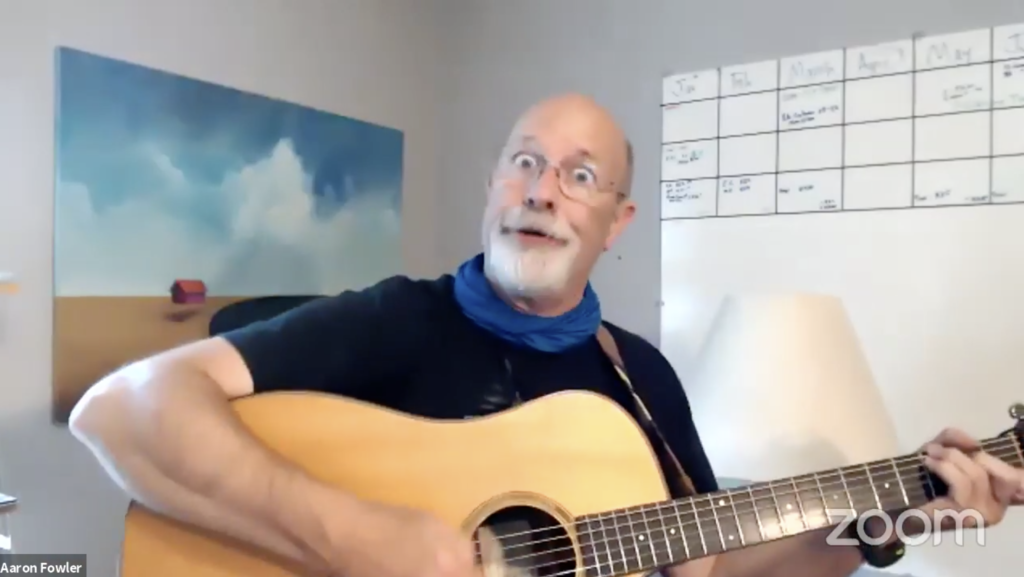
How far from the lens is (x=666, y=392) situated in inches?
46.8

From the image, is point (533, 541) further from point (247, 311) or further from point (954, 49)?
point (954, 49)

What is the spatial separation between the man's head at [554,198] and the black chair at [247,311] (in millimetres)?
613

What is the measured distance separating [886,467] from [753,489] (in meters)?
0.17

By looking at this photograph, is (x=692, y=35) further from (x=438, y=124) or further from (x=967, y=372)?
(x=967, y=372)

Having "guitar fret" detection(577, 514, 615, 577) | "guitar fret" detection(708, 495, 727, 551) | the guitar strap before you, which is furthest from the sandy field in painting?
"guitar fret" detection(708, 495, 727, 551)

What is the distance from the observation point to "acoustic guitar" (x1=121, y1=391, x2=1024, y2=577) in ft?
2.89

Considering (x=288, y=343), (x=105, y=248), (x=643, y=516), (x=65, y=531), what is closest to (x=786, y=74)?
(x=643, y=516)

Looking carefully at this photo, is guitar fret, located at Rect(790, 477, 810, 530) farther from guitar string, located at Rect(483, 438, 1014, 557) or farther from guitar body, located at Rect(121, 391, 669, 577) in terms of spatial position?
guitar body, located at Rect(121, 391, 669, 577)

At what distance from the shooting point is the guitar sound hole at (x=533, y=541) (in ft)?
2.98

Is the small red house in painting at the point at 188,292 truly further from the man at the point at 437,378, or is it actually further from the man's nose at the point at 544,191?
the man's nose at the point at 544,191

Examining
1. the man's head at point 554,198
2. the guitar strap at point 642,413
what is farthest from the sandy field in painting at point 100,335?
the guitar strap at point 642,413

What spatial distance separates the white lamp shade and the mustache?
385 millimetres

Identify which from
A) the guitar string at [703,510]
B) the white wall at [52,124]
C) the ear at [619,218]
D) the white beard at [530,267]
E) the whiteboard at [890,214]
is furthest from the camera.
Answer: the whiteboard at [890,214]

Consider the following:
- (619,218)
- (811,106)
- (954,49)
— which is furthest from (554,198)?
(954,49)
